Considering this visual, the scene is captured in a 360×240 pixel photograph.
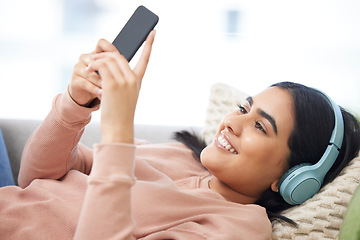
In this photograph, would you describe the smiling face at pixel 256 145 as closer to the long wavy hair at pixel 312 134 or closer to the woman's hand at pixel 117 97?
the long wavy hair at pixel 312 134

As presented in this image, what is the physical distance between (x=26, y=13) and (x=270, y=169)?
213cm

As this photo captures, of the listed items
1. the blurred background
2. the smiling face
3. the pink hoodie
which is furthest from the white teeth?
the blurred background

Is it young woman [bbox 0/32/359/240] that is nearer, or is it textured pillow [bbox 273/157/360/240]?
young woman [bbox 0/32/359/240]

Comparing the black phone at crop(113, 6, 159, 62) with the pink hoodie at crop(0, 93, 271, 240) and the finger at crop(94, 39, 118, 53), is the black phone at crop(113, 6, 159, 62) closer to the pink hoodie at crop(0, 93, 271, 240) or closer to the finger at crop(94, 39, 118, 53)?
the finger at crop(94, 39, 118, 53)

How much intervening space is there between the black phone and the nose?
0.42 m

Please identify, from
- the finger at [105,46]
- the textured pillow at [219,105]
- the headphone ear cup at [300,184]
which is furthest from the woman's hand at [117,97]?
the textured pillow at [219,105]

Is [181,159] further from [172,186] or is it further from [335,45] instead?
[335,45]

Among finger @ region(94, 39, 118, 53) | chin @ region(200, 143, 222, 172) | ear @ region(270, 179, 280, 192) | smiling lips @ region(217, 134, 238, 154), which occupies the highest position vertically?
finger @ region(94, 39, 118, 53)

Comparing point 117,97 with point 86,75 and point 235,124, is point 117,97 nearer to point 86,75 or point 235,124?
point 86,75

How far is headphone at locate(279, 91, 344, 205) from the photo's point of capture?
3.81ft

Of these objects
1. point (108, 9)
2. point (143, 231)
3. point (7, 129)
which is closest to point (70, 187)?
point (143, 231)

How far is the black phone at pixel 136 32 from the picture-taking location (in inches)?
36.8

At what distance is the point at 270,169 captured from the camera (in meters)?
1.23

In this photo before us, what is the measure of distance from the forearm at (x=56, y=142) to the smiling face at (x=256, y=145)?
1.28ft
